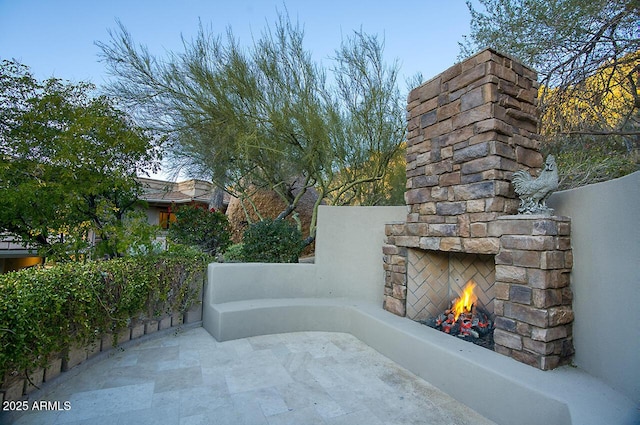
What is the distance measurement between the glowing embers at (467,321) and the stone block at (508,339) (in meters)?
0.33

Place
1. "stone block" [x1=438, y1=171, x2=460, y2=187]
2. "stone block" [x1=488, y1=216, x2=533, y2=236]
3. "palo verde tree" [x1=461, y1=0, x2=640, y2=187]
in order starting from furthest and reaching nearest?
"palo verde tree" [x1=461, y1=0, x2=640, y2=187]
"stone block" [x1=438, y1=171, x2=460, y2=187]
"stone block" [x1=488, y1=216, x2=533, y2=236]

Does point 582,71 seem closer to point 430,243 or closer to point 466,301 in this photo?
point 430,243

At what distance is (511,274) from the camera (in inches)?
102

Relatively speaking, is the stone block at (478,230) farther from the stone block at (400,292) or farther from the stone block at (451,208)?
the stone block at (400,292)

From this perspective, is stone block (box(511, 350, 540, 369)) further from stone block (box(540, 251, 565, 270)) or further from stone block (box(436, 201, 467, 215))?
stone block (box(436, 201, 467, 215))

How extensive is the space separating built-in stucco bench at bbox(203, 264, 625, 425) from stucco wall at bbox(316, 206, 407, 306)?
0.19 m

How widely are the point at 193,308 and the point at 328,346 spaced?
6.27ft

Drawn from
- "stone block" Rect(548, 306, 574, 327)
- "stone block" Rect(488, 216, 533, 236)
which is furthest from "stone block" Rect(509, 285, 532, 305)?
"stone block" Rect(488, 216, 533, 236)

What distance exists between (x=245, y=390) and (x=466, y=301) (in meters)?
2.45

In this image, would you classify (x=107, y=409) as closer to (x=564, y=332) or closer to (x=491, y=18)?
(x=564, y=332)

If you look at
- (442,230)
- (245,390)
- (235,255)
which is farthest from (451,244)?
(235,255)

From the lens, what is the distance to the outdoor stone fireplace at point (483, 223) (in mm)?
2412

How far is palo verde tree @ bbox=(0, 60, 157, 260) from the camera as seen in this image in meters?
4.10

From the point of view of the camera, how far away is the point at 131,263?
11.6 feet
